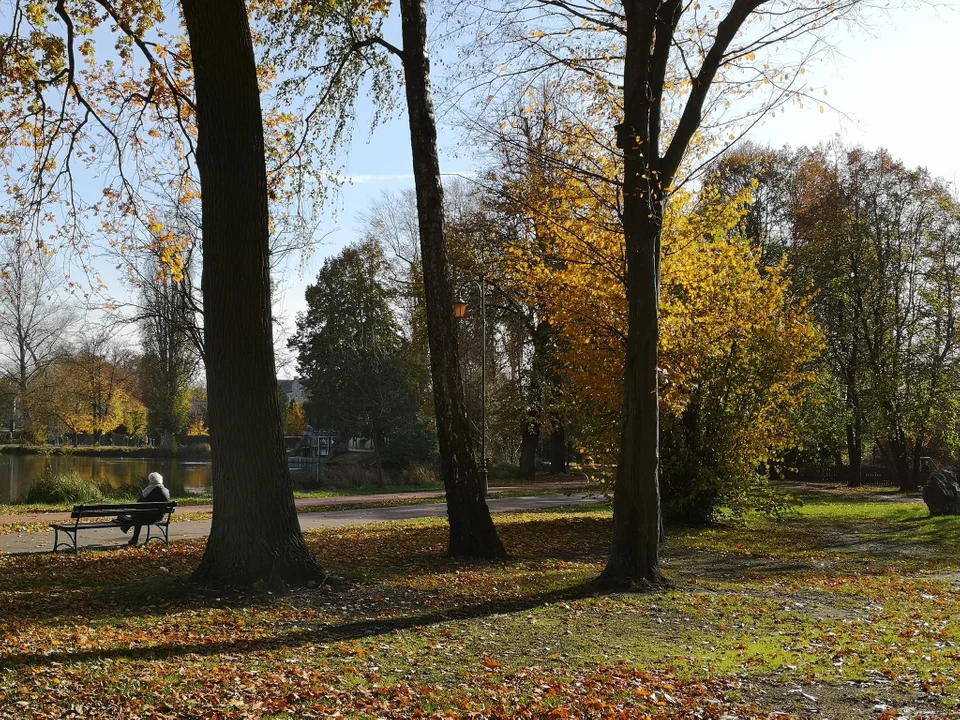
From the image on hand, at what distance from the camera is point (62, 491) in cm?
2152

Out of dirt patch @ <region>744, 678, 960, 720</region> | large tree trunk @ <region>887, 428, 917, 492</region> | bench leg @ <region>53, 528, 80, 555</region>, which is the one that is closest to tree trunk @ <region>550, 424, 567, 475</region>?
large tree trunk @ <region>887, 428, 917, 492</region>

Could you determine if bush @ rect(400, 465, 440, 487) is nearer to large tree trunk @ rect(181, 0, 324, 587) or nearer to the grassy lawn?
the grassy lawn

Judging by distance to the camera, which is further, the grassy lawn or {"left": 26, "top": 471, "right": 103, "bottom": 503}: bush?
{"left": 26, "top": 471, "right": 103, "bottom": 503}: bush

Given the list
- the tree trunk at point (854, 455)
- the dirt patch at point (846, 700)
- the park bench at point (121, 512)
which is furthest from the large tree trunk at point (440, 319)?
the tree trunk at point (854, 455)

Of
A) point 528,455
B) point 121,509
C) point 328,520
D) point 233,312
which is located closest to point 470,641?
point 233,312

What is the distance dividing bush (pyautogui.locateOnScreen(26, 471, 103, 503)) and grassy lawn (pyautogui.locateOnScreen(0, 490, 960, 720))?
10505mm

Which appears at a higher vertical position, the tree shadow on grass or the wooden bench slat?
the wooden bench slat

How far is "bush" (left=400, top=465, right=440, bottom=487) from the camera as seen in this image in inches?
1310

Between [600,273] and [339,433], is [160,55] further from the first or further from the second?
[339,433]

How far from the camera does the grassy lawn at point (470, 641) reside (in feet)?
17.6

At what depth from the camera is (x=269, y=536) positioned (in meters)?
8.74

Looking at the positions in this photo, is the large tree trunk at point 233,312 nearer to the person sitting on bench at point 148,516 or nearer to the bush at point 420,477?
the person sitting on bench at point 148,516

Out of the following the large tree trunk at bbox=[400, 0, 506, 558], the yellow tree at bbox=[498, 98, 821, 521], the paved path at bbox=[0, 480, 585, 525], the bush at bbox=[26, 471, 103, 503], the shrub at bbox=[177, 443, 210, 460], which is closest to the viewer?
the large tree trunk at bbox=[400, 0, 506, 558]

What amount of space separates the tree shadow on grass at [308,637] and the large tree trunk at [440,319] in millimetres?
2455
